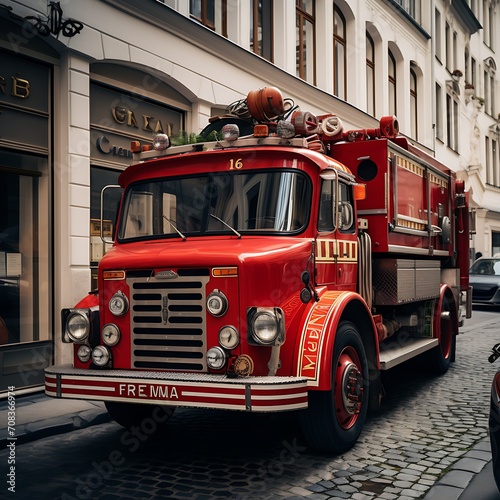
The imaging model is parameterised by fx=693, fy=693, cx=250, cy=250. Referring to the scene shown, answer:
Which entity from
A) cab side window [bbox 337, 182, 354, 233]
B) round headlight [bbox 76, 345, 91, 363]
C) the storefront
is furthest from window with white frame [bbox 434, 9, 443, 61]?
round headlight [bbox 76, 345, 91, 363]

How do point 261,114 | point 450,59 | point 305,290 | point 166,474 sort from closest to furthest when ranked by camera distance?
point 166,474 < point 305,290 < point 261,114 < point 450,59

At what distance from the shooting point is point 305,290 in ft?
18.3

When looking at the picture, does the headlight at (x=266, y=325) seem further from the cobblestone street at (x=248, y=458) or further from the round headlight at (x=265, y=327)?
the cobblestone street at (x=248, y=458)

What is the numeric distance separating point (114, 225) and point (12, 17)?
333 centimetres

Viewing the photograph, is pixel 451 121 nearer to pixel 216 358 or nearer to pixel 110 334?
pixel 110 334

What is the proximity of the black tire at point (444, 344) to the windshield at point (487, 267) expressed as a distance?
436 inches

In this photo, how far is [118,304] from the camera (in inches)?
221

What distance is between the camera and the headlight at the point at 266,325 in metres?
4.98

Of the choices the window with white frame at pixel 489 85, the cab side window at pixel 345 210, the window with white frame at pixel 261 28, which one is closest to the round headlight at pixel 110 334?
the cab side window at pixel 345 210

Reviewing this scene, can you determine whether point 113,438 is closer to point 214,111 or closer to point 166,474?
point 166,474

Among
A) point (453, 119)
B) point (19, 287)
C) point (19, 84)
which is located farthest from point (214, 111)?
point (453, 119)

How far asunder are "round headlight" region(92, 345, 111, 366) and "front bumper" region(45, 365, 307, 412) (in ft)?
0.48

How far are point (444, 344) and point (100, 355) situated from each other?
5.61 metres

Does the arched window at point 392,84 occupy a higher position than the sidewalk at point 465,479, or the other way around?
the arched window at point 392,84
